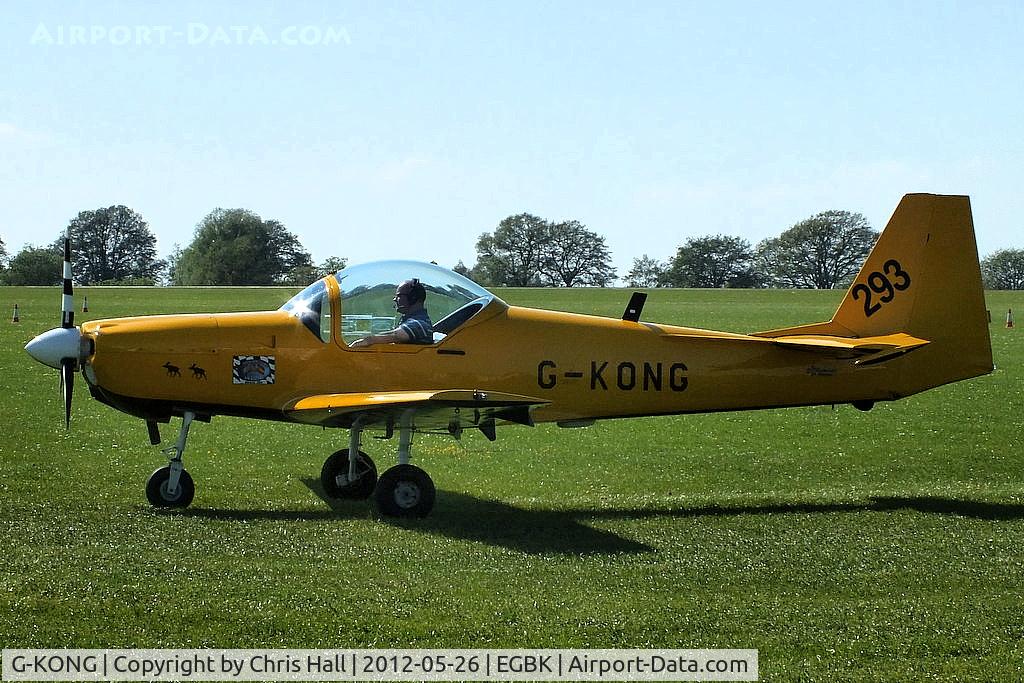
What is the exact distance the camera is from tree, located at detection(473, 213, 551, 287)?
102938 millimetres

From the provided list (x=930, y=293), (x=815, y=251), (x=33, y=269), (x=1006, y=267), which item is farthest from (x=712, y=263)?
(x=930, y=293)

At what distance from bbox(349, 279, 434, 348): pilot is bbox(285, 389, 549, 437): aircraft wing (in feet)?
1.64

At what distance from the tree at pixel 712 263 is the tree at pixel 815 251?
6.48 ft

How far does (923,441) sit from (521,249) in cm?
9367

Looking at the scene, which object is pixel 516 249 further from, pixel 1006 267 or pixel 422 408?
pixel 422 408

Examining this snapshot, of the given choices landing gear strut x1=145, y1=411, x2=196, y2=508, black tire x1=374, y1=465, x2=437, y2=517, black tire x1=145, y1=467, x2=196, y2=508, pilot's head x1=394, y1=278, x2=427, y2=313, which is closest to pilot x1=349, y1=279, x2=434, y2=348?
pilot's head x1=394, y1=278, x2=427, y2=313

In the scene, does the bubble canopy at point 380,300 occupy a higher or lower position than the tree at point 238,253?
lower

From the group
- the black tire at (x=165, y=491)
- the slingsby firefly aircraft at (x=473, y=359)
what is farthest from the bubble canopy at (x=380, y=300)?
the black tire at (x=165, y=491)

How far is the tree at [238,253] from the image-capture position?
8425cm

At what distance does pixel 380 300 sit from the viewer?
37.7 feet

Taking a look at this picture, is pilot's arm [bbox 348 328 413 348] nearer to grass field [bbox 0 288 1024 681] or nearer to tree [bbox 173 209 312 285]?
grass field [bbox 0 288 1024 681]

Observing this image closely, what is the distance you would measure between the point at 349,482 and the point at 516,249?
98351 mm

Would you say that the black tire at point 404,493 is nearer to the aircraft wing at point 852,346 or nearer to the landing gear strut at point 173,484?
the landing gear strut at point 173,484

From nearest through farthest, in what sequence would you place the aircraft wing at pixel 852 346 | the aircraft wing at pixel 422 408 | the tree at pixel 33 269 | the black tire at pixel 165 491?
the aircraft wing at pixel 422 408
the black tire at pixel 165 491
the aircraft wing at pixel 852 346
the tree at pixel 33 269
